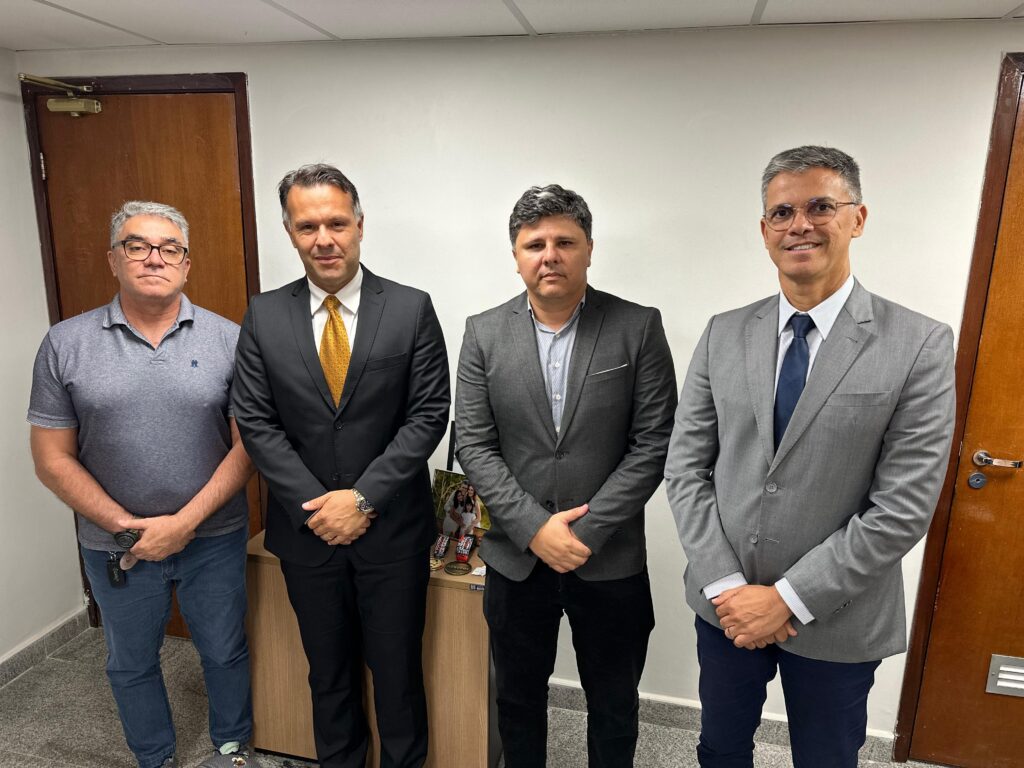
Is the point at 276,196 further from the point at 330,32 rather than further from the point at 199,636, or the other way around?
the point at 199,636

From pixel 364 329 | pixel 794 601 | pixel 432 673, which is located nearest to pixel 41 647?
pixel 432 673

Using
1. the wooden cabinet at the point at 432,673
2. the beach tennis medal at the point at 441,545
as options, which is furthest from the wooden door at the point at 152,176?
the beach tennis medal at the point at 441,545

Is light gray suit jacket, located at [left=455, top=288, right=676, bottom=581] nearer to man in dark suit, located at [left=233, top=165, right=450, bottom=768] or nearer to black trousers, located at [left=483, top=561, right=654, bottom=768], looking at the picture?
black trousers, located at [left=483, top=561, right=654, bottom=768]

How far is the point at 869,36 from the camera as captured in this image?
2078 mm

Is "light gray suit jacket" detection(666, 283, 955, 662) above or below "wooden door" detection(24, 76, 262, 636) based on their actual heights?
below

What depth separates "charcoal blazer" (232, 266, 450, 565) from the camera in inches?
75.8

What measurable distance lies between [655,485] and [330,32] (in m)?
1.76

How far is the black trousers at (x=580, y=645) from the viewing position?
1.89 m

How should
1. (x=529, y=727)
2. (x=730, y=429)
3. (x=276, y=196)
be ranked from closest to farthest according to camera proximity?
(x=730, y=429), (x=529, y=727), (x=276, y=196)

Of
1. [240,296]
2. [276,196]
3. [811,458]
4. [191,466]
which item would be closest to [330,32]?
[276,196]

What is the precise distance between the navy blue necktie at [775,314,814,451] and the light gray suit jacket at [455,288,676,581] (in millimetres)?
330

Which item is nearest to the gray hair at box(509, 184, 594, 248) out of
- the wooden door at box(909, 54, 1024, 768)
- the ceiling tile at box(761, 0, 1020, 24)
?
the ceiling tile at box(761, 0, 1020, 24)

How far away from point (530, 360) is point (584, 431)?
23 centimetres

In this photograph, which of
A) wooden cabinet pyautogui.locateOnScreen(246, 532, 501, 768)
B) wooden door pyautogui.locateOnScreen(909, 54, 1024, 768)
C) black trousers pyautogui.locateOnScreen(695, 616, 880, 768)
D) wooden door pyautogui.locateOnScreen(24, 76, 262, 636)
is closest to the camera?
black trousers pyautogui.locateOnScreen(695, 616, 880, 768)
